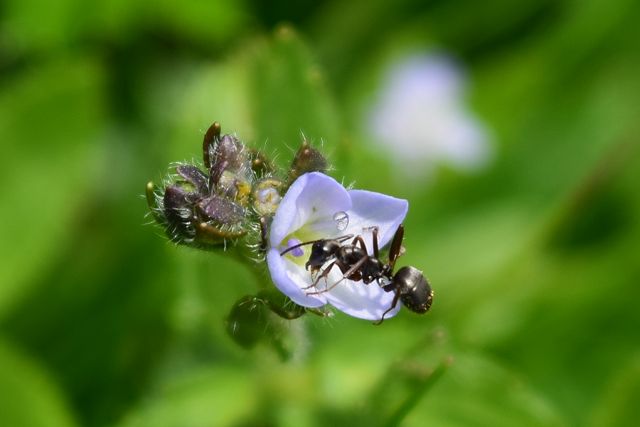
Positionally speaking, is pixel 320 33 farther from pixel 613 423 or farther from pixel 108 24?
pixel 613 423

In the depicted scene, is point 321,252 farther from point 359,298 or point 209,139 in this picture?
point 209,139

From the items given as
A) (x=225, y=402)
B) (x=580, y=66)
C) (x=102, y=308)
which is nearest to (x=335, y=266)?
(x=225, y=402)

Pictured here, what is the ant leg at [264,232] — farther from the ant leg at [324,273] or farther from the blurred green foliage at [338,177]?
the blurred green foliage at [338,177]

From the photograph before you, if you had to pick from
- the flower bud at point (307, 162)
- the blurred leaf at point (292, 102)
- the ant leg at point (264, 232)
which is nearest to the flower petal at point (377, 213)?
the flower bud at point (307, 162)

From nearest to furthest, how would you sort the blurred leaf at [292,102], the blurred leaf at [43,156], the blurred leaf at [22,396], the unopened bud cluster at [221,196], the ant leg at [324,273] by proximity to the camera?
the unopened bud cluster at [221,196] < the ant leg at [324,273] < the blurred leaf at [22,396] < the blurred leaf at [292,102] < the blurred leaf at [43,156]

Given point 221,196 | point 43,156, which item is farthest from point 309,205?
point 43,156
